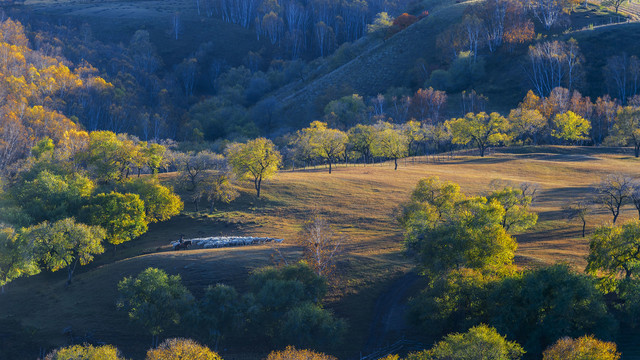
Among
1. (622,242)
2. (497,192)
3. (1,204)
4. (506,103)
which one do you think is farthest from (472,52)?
(1,204)

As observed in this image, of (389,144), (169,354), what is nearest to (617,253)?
(169,354)

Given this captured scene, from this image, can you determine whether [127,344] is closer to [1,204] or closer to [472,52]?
[1,204]

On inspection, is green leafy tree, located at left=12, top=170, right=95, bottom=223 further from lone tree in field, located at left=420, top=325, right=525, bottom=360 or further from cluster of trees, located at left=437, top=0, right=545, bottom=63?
cluster of trees, located at left=437, top=0, right=545, bottom=63

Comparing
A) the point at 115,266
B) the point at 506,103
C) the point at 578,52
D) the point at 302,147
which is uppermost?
the point at 578,52

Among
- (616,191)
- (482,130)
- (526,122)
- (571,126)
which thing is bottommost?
(616,191)

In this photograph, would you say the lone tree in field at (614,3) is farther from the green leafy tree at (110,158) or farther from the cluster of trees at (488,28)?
the green leafy tree at (110,158)

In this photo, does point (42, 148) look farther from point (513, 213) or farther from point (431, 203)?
Result: point (513, 213)

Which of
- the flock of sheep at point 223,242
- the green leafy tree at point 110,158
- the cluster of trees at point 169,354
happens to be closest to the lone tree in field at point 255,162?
the flock of sheep at point 223,242
